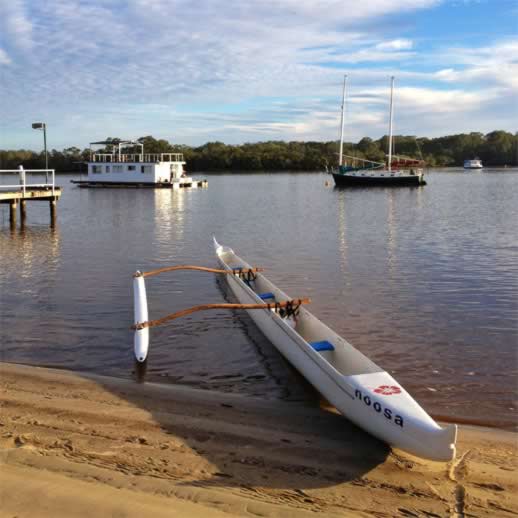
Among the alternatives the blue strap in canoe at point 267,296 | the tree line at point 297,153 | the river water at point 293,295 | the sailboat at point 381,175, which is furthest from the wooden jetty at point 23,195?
the tree line at point 297,153

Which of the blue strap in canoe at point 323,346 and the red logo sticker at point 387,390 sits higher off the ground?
the red logo sticker at point 387,390

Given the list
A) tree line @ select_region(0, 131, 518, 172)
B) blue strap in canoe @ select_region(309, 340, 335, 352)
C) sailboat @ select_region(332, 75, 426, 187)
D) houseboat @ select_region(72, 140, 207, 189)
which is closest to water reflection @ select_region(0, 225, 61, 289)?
blue strap in canoe @ select_region(309, 340, 335, 352)

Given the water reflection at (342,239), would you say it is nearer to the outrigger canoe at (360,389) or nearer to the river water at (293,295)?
the river water at (293,295)

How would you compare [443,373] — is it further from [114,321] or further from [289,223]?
[289,223]

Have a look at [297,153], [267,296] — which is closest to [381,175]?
[267,296]

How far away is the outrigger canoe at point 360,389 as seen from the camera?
6.01 metres

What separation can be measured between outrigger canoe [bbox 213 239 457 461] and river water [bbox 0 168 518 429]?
703mm

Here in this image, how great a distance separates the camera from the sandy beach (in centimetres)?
525

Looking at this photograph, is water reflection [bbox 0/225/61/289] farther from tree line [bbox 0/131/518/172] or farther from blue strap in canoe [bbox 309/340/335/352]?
tree line [bbox 0/131/518/172]

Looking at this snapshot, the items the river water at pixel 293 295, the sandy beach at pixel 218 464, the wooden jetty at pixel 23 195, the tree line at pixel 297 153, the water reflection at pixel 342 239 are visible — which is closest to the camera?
the sandy beach at pixel 218 464

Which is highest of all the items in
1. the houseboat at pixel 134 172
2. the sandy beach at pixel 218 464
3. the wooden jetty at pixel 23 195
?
the houseboat at pixel 134 172

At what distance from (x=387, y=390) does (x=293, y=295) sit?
8.52 metres

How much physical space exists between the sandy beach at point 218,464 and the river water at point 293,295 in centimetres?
127

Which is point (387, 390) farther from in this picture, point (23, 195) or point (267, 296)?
point (23, 195)
